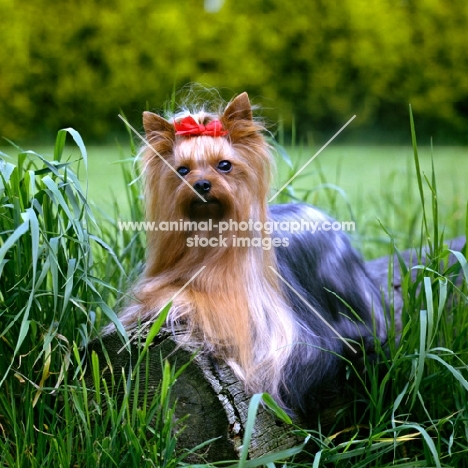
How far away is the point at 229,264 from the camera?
290 cm

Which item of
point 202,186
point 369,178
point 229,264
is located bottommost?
point 229,264

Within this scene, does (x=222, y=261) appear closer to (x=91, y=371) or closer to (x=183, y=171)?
(x=183, y=171)

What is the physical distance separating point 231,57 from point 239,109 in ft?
24.5

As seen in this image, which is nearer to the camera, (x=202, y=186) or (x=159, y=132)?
(x=202, y=186)

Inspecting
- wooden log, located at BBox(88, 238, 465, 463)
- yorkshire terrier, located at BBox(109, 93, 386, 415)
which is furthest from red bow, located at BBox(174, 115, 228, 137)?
wooden log, located at BBox(88, 238, 465, 463)

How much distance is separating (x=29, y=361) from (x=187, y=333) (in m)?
0.57

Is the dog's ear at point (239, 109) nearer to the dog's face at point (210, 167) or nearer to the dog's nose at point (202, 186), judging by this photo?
the dog's face at point (210, 167)

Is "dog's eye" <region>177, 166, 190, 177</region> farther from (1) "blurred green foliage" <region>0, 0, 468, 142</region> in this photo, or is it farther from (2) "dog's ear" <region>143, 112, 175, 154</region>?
(1) "blurred green foliage" <region>0, 0, 468, 142</region>

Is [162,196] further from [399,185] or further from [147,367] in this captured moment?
[399,185]

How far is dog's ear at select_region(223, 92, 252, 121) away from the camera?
2.87m

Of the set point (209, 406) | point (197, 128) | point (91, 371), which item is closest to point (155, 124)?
point (197, 128)

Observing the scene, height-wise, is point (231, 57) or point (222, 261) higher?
point (231, 57)

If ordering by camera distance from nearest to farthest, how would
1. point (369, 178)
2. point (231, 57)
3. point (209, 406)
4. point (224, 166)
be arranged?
point (209, 406) < point (224, 166) < point (369, 178) < point (231, 57)

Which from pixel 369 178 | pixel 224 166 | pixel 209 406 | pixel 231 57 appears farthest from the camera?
pixel 231 57
